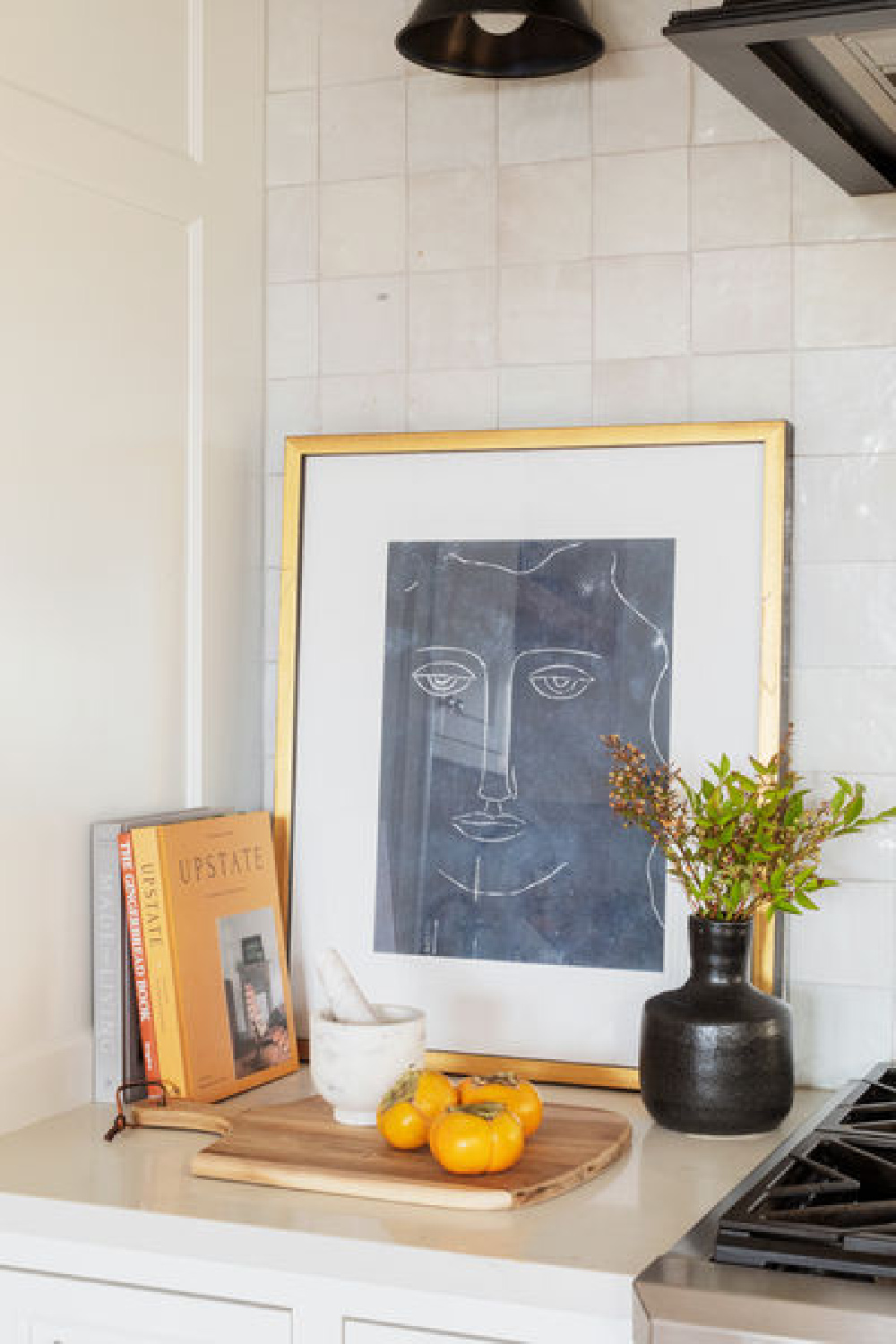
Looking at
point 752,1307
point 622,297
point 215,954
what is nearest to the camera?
point 752,1307

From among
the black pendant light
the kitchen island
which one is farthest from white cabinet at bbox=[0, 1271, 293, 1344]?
the black pendant light

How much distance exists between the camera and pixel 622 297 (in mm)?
2045

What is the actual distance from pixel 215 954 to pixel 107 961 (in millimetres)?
126

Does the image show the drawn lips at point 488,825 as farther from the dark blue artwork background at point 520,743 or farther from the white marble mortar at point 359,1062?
the white marble mortar at point 359,1062

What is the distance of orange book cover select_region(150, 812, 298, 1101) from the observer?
1.88 metres

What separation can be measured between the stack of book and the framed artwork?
0.56 feet

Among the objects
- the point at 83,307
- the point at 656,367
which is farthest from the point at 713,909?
the point at 83,307

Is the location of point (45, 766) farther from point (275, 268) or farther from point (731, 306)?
point (731, 306)

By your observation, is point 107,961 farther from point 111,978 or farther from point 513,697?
point 513,697

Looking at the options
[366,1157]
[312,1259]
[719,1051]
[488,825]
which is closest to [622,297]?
[488,825]

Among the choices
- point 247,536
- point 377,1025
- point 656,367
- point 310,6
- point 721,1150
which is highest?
point 310,6

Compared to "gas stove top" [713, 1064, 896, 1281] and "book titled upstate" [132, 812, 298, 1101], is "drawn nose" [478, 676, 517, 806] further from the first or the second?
"gas stove top" [713, 1064, 896, 1281]

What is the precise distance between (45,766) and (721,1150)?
0.82m

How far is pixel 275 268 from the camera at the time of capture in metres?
2.23
